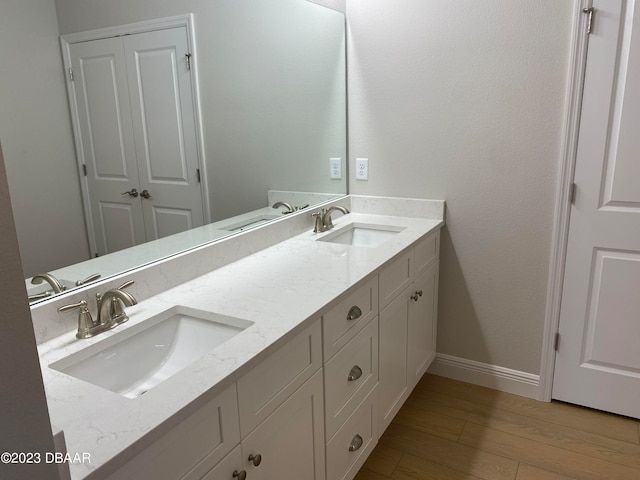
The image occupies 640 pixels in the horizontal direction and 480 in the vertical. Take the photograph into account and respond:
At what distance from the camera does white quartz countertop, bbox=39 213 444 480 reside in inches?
35.5

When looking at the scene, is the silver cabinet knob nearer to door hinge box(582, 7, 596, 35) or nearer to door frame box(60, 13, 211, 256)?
door frame box(60, 13, 211, 256)

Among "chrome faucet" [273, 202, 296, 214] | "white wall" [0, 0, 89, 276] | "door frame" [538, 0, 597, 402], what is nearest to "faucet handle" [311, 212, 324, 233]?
"chrome faucet" [273, 202, 296, 214]

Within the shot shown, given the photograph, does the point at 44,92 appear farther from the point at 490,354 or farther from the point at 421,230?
the point at 490,354

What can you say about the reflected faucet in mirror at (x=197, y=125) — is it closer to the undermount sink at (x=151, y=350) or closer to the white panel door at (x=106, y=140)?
the white panel door at (x=106, y=140)

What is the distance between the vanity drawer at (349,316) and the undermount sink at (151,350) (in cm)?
29

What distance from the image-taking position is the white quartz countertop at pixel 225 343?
0.90 metres

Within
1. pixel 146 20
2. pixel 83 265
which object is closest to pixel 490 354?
pixel 83 265

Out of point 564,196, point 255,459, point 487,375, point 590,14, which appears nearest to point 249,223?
point 255,459

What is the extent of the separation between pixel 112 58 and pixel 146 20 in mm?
202

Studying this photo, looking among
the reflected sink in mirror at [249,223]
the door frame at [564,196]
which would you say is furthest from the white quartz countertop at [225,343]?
the door frame at [564,196]

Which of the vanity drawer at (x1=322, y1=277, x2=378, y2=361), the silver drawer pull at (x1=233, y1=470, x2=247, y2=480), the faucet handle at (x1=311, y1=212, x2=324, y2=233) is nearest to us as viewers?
the silver drawer pull at (x1=233, y1=470, x2=247, y2=480)

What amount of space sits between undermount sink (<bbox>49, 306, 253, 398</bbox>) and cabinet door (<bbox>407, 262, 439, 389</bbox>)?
1.06 metres

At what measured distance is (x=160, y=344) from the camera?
4.75 ft

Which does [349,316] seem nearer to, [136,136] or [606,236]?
[136,136]
